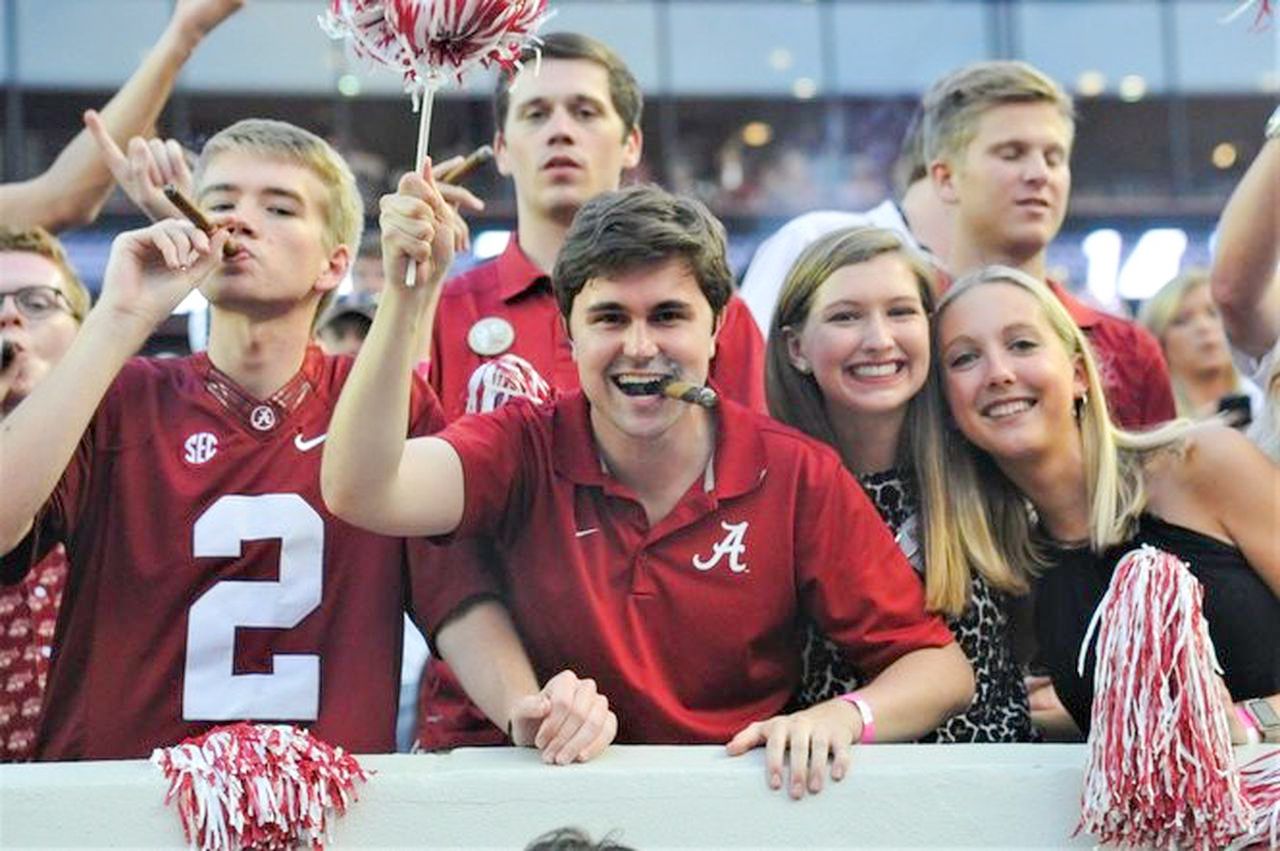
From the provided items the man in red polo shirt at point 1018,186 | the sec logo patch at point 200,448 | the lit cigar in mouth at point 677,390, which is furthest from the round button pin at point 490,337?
the man in red polo shirt at point 1018,186

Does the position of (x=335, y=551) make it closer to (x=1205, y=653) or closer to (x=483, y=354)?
(x=483, y=354)

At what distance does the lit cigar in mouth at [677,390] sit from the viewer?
3105 millimetres

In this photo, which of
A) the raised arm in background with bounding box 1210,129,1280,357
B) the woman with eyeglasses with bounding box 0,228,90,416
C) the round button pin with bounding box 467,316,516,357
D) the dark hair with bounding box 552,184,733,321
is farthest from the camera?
the round button pin with bounding box 467,316,516,357

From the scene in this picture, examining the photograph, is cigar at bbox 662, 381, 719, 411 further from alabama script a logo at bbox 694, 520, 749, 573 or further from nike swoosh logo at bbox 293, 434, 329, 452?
nike swoosh logo at bbox 293, 434, 329, 452

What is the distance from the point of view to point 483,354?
404 centimetres

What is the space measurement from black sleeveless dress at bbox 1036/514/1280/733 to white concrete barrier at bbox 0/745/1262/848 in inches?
18.1

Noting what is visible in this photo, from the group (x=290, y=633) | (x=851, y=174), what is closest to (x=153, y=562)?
(x=290, y=633)

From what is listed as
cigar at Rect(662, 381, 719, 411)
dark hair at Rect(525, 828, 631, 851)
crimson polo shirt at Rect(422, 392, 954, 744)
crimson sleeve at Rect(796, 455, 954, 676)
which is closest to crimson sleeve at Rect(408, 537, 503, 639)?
crimson polo shirt at Rect(422, 392, 954, 744)

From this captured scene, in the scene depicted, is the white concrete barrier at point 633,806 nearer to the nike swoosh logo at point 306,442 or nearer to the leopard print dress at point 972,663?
the leopard print dress at point 972,663

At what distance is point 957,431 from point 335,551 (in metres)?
1.20

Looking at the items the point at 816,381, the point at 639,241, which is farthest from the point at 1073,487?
the point at 639,241

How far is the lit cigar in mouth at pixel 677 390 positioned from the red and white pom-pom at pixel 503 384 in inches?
25.9

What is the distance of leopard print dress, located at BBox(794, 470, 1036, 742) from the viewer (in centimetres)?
331

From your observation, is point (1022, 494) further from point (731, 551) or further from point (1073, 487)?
point (731, 551)
